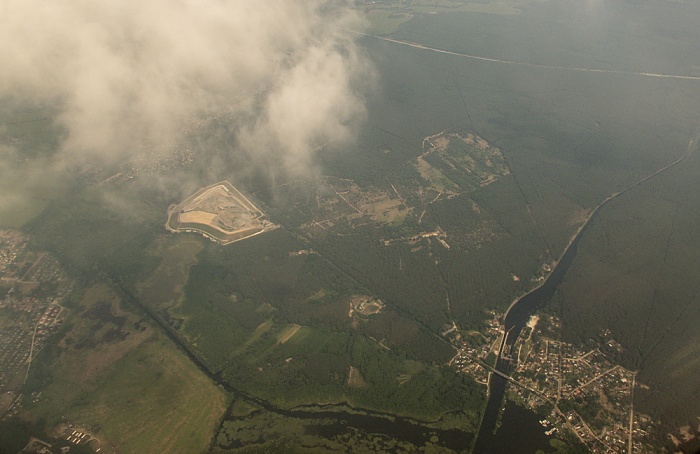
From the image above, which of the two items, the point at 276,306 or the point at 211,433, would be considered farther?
the point at 276,306

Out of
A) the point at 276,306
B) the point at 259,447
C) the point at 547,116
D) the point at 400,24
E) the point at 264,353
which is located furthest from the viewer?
the point at 400,24

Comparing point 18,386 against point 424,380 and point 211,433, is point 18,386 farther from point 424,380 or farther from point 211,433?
point 424,380

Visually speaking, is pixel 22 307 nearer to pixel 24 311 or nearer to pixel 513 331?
pixel 24 311

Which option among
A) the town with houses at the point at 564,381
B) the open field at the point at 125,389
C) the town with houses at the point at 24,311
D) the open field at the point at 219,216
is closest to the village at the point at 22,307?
the town with houses at the point at 24,311

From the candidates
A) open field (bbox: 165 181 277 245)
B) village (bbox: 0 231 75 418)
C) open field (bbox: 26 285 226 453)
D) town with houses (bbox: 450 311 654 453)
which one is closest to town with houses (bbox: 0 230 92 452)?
village (bbox: 0 231 75 418)

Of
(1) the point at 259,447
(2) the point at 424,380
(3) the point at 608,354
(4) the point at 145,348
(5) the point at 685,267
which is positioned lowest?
(5) the point at 685,267

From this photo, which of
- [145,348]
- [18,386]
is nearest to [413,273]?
[145,348]

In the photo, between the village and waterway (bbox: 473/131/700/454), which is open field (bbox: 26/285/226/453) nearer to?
the village
